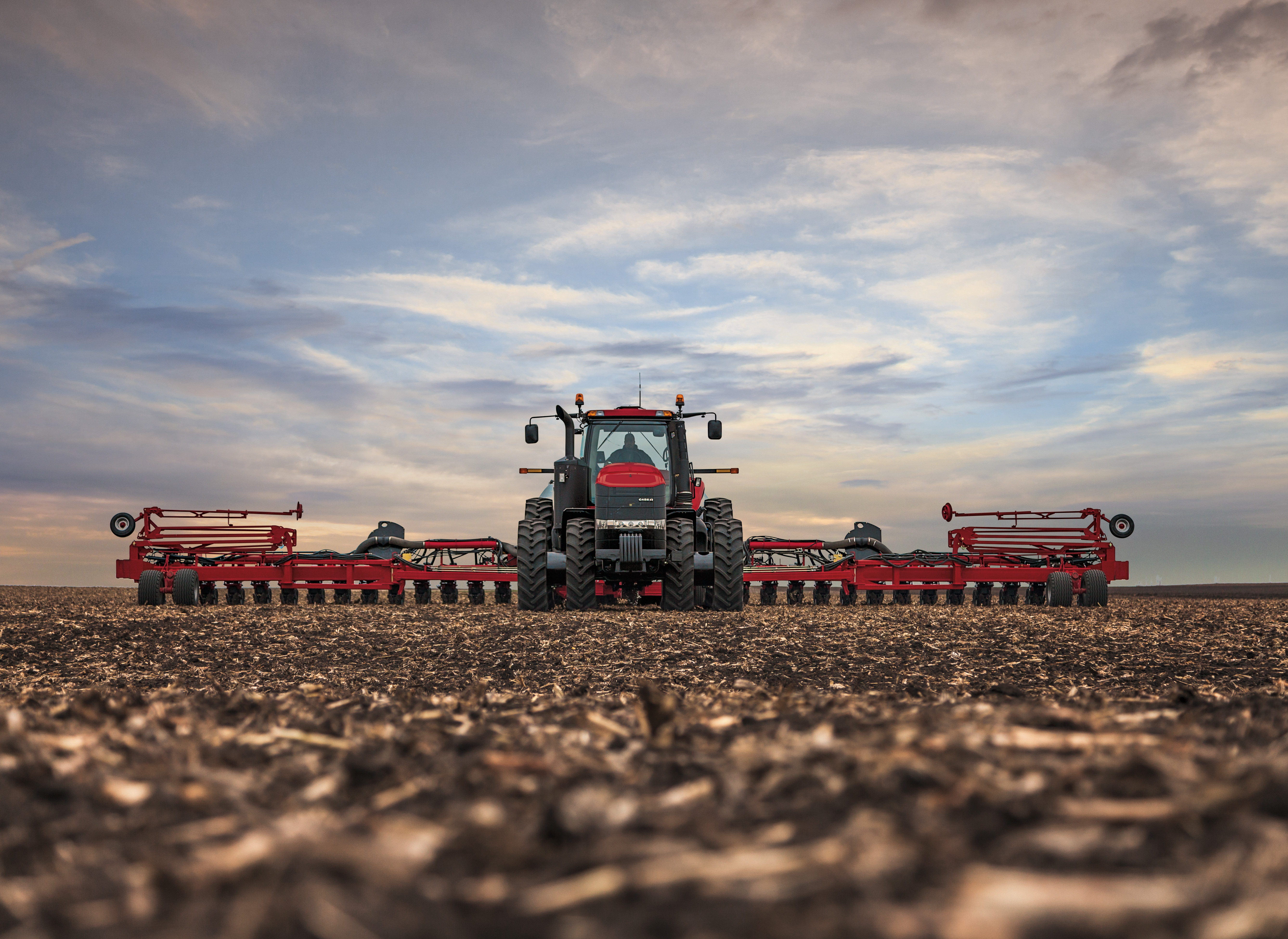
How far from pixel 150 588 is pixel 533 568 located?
8.70m

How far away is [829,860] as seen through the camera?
180 cm

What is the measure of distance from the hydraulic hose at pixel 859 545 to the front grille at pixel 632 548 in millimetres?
8472

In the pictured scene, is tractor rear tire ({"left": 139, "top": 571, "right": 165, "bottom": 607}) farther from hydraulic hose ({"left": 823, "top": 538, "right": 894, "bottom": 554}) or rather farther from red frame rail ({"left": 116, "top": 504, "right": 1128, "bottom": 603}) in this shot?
hydraulic hose ({"left": 823, "top": 538, "right": 894, "bottom": 554})

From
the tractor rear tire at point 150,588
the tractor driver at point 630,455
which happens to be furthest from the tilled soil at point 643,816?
the tractor rear tire at point 150,588

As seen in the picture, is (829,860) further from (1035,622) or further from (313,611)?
(313,611)

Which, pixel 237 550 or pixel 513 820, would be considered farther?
pixel 237 550

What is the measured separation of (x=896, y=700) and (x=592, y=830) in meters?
2.91

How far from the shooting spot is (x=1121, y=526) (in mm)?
20828

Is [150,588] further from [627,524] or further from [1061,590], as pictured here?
[1061,590]

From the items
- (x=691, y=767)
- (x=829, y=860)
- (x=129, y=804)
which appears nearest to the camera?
(x=829, y=860)

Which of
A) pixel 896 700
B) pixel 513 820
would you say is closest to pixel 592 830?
pixel 513 820

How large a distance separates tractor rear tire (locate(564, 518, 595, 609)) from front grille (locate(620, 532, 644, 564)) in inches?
21.4

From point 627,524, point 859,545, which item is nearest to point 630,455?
point 627,524

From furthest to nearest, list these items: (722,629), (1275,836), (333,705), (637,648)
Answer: (722,629) < (637,648) < (333,705) < (1275,836)
